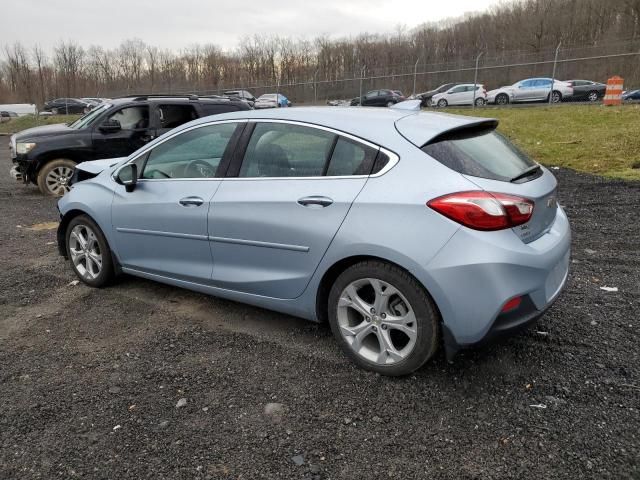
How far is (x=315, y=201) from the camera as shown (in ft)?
10.4

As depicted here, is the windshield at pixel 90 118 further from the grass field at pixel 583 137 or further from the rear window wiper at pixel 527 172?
the grass field at pixel 583 137

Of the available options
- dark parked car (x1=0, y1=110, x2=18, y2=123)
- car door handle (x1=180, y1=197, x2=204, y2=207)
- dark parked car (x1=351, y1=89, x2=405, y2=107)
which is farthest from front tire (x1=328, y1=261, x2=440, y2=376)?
dark parked car (x1=0, y1=110, x2=18, y2=123)

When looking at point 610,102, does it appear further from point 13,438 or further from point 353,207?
point 13,438

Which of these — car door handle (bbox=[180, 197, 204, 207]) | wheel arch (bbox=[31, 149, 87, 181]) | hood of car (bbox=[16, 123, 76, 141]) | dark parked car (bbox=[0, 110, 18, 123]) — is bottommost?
dark parked car (bbox=[0, 110, 18, 123])

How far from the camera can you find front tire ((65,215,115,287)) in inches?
183

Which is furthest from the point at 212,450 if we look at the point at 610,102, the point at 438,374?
the point at 610,102

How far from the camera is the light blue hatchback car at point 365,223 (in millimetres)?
2744

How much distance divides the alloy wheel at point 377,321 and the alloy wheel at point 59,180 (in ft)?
27.2

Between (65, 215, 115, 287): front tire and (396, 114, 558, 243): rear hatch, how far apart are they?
2949 mm

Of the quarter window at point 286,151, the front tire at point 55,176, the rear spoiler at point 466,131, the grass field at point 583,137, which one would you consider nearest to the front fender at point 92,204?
the quarter window at point 286,151

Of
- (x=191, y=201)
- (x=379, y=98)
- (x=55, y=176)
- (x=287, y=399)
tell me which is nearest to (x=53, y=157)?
(x=55, y=176)

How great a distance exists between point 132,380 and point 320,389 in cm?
119

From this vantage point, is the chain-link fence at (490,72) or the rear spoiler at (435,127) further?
the chain-link fence at (490,72)

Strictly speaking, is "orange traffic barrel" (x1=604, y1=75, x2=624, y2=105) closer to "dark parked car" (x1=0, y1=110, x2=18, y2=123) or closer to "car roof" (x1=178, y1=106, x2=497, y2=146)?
"car roof" (x1=178, y1=106, x2=497, y2=146)
